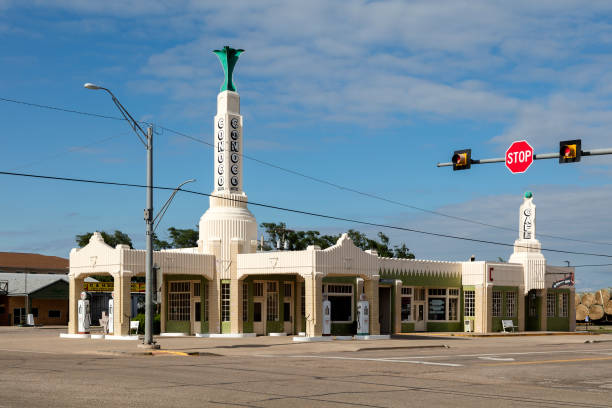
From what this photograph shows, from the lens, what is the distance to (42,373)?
19.0m

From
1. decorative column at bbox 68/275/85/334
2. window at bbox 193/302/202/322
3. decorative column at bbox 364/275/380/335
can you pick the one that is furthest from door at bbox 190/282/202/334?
decorative column at bbox 364/275/380/335

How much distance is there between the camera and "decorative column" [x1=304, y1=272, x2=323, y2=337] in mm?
39344

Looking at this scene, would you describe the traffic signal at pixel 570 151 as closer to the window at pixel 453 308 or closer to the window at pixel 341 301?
the window at pixel 341 301

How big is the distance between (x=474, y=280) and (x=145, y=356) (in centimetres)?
2921

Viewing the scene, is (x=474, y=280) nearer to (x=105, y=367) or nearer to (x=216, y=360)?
(x=216, y=360)

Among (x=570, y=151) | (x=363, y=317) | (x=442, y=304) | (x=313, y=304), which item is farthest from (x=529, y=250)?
(x=570, y=151)

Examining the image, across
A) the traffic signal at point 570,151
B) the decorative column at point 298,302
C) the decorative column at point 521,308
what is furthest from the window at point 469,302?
the traffic signal at point 570,151

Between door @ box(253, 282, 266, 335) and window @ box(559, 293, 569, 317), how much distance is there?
2370cm

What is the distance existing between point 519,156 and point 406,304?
28.5 m

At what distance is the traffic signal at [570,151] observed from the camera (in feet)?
65.9

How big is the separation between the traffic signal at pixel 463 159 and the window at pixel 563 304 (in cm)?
3714

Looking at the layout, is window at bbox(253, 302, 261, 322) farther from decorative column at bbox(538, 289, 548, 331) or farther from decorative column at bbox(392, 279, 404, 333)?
decorative column at bbox(538, 289, 548, 331)

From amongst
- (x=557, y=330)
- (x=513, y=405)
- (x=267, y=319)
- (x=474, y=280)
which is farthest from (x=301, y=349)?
(x=557, y=330)

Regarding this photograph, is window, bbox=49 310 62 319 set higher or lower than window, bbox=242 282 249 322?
lower
